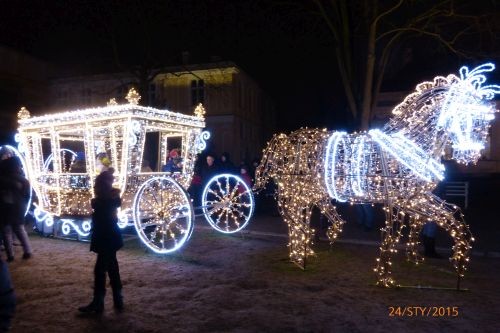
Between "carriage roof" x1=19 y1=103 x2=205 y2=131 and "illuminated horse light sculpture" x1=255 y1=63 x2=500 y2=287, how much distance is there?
2758mm

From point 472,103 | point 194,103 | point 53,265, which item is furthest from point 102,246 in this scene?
point 194,103

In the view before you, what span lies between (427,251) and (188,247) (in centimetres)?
462

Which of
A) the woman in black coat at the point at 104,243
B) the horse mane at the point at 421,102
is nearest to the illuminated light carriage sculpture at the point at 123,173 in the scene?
the woman in black coat at the point at 104,243

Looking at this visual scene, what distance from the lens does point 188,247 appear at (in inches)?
351

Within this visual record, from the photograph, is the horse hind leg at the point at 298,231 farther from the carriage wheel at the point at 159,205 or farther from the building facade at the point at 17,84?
the building facade at the point at 17,84

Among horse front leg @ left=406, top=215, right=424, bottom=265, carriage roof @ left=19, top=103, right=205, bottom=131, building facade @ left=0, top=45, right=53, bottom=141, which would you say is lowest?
horse front leg @ left=406, top=215, right=424, bottom=265

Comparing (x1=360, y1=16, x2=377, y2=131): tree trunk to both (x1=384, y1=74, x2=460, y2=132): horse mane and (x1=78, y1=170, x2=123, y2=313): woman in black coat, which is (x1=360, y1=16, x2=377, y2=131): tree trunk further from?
(x1=78, y1=170, x2=123, y2=313): woman in black coat

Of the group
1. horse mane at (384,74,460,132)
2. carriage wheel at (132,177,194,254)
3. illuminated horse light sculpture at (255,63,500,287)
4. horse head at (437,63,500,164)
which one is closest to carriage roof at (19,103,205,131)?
carriage wheel at (132,177,194,254)

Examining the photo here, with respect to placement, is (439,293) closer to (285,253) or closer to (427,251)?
(427,251)

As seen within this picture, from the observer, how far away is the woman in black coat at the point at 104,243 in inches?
205

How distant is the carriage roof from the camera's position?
800cm

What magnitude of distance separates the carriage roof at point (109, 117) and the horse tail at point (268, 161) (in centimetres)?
214

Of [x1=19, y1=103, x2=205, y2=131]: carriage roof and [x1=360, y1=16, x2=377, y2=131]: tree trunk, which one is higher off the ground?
[x1=360, y1=16, x2=377, y2=131]: tree trunk

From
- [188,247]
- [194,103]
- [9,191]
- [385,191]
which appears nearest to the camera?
[385,191]
